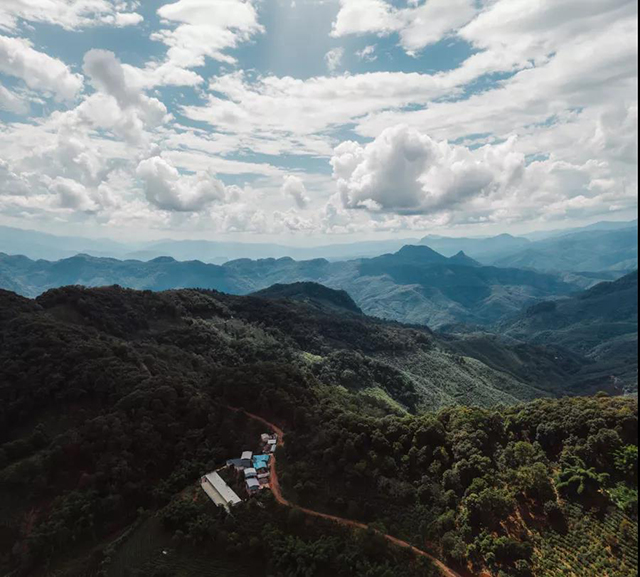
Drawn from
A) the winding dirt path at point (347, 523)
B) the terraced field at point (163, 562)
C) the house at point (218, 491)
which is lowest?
the terraced field at point (163, 562)

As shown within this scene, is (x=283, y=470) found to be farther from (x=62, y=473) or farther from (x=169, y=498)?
(x=62, y=473)

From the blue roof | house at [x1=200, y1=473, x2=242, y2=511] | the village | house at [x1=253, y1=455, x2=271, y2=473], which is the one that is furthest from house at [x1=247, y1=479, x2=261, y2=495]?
the blue roof

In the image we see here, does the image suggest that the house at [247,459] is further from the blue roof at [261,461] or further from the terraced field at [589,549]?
the terraced field at [589,549]

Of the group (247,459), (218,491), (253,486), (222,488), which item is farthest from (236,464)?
(253,486)

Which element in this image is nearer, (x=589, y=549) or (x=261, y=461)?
(x=589, y=549)

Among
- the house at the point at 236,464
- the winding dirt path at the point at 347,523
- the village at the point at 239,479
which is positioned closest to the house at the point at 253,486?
the village at the point at 239,479

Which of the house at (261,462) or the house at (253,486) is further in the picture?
the house at (261,462)

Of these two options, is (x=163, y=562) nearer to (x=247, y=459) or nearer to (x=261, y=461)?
(x=247, y=459)
